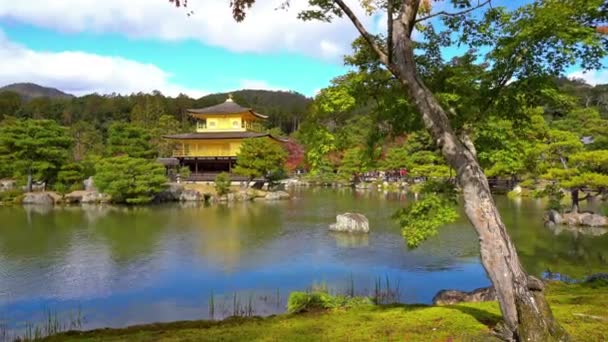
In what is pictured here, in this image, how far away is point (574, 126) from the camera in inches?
1270

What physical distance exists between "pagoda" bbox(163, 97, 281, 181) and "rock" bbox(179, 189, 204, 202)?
4.41m

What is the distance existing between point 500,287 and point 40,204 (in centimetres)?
2571

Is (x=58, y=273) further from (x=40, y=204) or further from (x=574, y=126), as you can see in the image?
(x=574, y=126)

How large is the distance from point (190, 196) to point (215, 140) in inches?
312

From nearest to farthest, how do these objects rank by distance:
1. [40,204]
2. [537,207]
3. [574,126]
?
[537,207], [40,204], [574,126]

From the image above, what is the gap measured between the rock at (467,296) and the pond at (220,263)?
4.53 ft

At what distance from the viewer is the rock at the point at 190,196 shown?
88.0 ft

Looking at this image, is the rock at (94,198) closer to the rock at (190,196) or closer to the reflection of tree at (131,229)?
the reflection of tree at (131,229)

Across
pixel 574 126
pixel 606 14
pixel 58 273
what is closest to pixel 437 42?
pixel 606 14

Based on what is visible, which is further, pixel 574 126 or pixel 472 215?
pixel 574 126

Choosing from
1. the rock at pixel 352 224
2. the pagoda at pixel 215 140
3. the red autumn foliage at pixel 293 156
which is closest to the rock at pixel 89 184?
the pagoda at pixel 215 140

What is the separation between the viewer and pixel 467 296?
677cm

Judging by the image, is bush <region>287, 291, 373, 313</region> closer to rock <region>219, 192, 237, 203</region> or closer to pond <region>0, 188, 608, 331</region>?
pond <region>0, 188, 608, 331</region>

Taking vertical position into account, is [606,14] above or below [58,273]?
above
